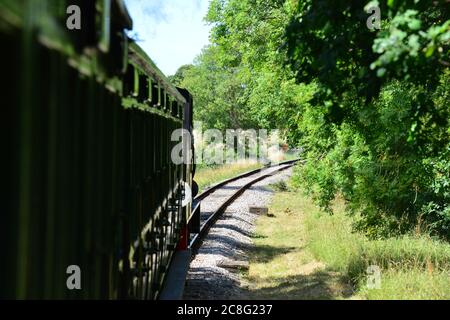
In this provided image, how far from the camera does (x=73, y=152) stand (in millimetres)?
2826

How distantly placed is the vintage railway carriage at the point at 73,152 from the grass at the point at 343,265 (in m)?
4.42

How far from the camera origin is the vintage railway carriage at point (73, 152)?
2.10 m

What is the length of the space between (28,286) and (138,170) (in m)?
2.92

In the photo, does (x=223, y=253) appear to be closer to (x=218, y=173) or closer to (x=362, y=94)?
(x=362, y=94)

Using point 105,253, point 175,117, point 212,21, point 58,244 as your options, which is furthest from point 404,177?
point 212,21

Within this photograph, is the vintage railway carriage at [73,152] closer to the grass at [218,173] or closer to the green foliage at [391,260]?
the green foliage at [391,260]

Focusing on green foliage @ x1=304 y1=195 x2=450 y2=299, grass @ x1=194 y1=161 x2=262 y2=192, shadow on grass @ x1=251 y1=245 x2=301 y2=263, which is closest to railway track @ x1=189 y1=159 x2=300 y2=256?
grass @ x1=194 y1=161 x2=262 y2=192

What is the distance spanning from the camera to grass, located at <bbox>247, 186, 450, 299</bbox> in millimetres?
8664

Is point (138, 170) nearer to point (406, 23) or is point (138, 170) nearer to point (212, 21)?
point (406, 23)

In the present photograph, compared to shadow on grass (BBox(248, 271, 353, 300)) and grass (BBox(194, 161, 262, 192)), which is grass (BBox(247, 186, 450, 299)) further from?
grass (BBox(194, 161, 262, 192))

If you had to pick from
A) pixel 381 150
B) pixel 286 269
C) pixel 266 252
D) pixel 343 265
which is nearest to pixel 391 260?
pixel 343 265

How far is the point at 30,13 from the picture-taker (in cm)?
215

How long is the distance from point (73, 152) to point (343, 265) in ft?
28.3

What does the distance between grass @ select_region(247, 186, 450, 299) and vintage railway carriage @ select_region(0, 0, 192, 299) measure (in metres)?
4.42
